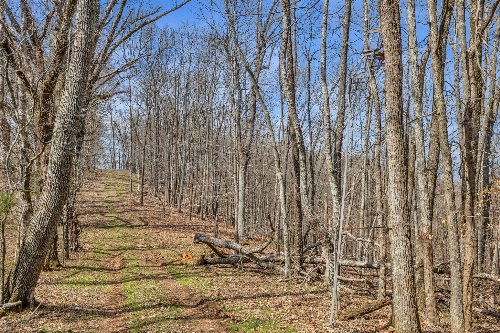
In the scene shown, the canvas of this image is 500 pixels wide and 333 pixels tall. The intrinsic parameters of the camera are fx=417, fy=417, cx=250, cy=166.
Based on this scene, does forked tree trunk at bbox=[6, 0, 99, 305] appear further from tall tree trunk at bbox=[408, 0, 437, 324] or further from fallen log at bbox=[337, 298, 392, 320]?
tall tree trunk at bbox=[408, 0, 437, 324]

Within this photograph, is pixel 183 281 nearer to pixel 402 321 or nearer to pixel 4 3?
pixel 402 321

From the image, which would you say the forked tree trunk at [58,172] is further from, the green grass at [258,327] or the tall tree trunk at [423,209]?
the tall tree trunk at [423,209]

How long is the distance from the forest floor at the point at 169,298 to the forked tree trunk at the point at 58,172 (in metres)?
0.68

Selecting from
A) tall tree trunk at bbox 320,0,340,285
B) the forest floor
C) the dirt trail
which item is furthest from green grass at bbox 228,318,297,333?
tall tree trunk at bbox 320,0,340,285

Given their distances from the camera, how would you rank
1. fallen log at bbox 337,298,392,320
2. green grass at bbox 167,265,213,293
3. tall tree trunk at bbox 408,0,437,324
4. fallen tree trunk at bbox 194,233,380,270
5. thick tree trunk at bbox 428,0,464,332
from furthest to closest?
fallen tree trunk at bbox 194,233,380,270
green grass at bbox 167,265,213,293
tall tree trunk at bbox 408,0,437,324
fallen log at bbox 337,298,392,320
thick tree trunk at bbox 428,0,464,332

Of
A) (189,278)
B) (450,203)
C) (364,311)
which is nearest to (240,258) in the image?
(189,278)

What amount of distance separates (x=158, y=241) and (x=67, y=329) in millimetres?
13461

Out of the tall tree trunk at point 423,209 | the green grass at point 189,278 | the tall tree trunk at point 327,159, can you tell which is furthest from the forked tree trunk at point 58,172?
the tall tree trunk at point 423,209

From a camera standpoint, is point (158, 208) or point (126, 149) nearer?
point (158, 208)

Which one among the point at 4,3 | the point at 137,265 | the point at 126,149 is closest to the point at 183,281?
the point at 137,265

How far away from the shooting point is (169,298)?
10570mm

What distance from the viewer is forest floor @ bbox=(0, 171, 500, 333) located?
821cm

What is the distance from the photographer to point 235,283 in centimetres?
1265

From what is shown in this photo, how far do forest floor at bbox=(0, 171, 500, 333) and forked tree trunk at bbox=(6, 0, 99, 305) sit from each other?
0.68 metres
